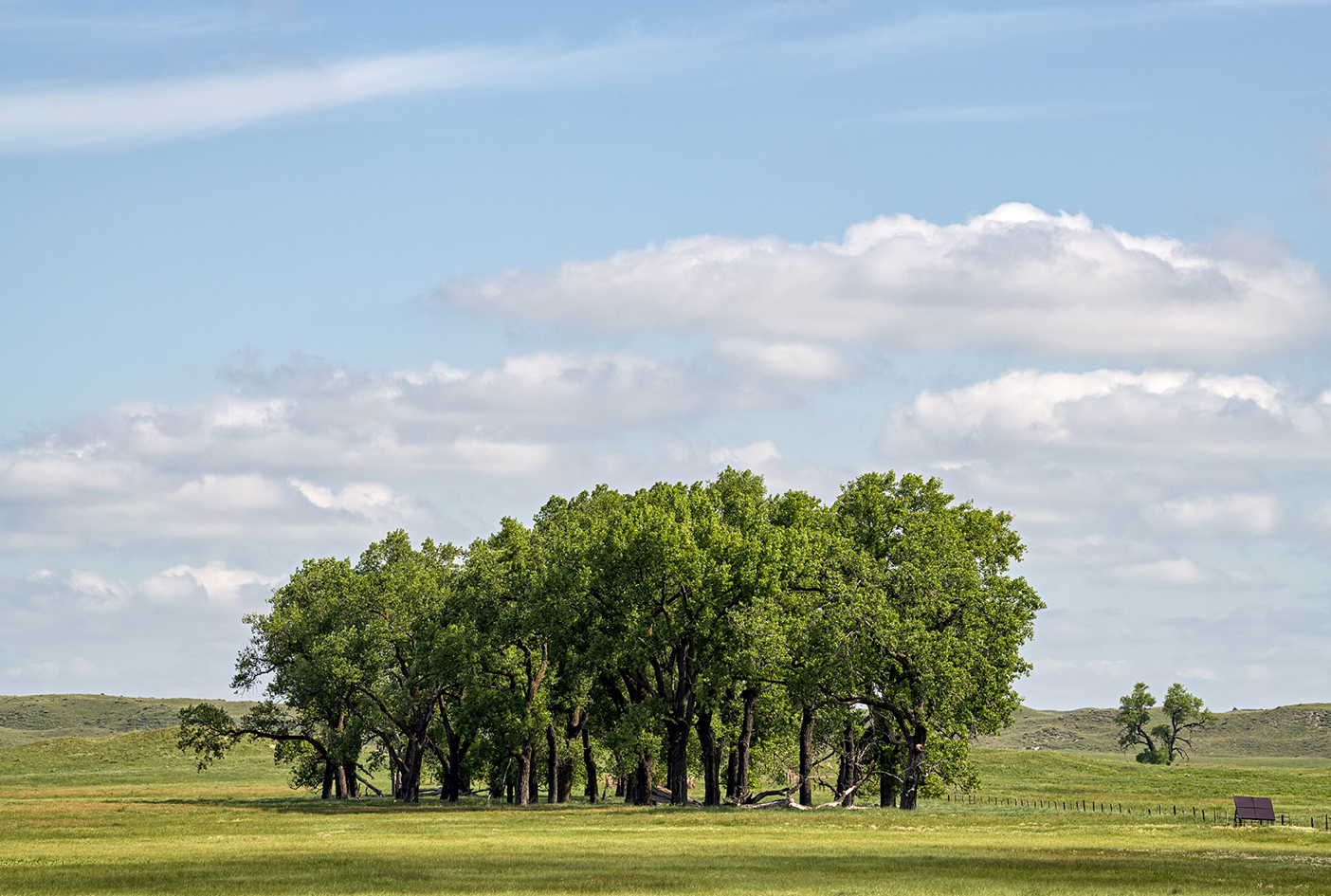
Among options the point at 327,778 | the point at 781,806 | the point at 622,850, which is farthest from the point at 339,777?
the point at 622,850

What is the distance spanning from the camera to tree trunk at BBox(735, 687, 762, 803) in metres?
79.9

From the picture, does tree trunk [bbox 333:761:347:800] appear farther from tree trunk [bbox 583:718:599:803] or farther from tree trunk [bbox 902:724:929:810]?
tree trunk [bbox 902:724:929:810]

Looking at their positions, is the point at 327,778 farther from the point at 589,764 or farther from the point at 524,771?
the point at 589,764

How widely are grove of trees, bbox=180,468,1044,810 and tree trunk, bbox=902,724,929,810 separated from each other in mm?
152

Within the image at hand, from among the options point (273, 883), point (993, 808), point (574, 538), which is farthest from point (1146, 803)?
point (273, 883)

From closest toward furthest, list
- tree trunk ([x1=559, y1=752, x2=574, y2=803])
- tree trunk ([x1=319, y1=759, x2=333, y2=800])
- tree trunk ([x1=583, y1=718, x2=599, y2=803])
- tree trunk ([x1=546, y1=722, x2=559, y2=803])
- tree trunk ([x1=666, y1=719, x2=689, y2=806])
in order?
tree trunk ([x1=666, y1=719, x2=689, y2=806]), tree trunk ([x1=546, y1=722, x2=559, y2=803]), tree trunk ([x1=583, y1=718, x2=599, y2=803]), tree trunk ([x1=559, y1=752, x2=574, y2=803]), tree trunk ([x1=319, y1=759, x2=333, y2=800])

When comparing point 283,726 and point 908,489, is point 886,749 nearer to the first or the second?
point 908,489

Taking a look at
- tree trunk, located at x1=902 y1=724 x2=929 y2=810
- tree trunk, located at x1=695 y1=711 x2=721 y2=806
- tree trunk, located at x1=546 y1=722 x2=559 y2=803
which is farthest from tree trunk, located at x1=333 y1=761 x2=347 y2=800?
tree trunk, located at x1=902 y1=724 x2=929 y2=810

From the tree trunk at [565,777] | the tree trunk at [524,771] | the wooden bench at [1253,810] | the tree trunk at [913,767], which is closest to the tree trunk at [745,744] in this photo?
the tree trunk at [913,767]

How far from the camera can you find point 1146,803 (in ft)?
360

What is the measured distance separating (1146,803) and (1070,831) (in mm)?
55560

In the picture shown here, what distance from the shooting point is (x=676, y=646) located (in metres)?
78.6

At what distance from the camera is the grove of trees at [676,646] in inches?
2891

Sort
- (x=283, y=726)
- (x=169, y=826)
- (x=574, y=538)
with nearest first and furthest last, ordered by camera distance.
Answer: (x=169, y=826), (x=574, y=538), (x=283, y=726)
